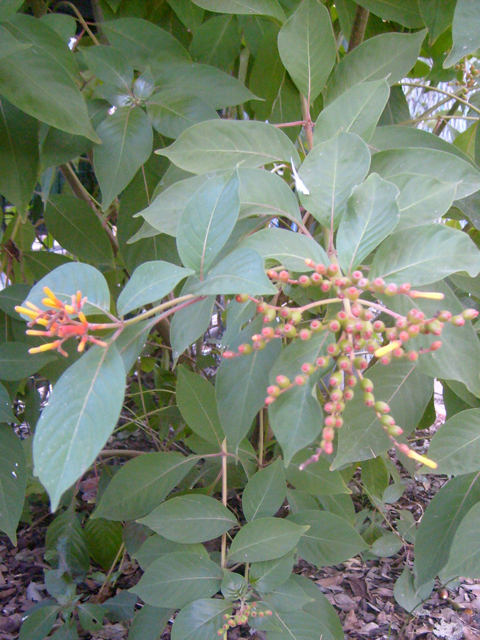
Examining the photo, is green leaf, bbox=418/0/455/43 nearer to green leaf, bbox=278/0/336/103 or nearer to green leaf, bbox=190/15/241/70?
green leaf, bbox=278/0/336/103

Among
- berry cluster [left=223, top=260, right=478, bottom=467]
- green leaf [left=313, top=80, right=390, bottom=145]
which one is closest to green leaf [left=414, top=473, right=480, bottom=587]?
berry cluster [left=223, top=260, right=478, bottom=467]

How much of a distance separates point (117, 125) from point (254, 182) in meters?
0.34

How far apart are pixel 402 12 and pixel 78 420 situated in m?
0.81

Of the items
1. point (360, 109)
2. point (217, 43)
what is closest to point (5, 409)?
point (360, 109)

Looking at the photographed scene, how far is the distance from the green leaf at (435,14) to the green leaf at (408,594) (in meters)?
1.11

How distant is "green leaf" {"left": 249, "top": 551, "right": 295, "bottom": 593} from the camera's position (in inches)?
30.3

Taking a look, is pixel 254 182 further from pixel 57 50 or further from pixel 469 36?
pixel 57 50

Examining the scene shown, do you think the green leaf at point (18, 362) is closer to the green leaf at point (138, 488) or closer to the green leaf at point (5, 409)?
the green leaf at point (5, 409)

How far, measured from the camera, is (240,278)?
385 mm

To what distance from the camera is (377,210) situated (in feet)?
1.48

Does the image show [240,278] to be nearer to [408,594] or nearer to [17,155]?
[17,155]

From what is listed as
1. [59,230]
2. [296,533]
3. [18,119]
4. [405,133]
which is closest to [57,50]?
[18,119]

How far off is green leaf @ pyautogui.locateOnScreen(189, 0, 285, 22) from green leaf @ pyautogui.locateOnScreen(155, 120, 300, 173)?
9.0 inches

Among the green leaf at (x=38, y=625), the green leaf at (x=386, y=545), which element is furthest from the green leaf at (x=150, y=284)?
the green leaf at (x=386, y=545)
